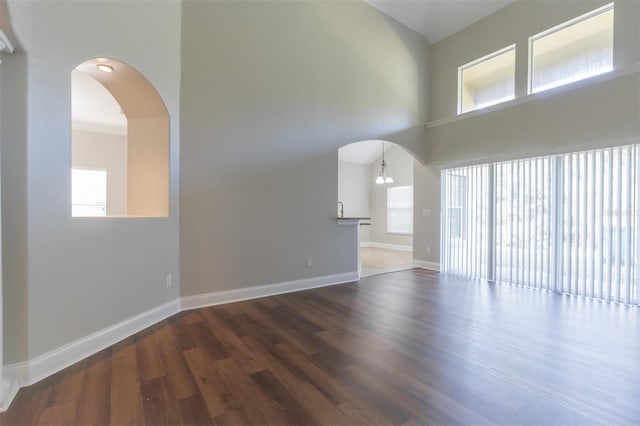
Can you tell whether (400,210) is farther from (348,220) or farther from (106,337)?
(106,337)

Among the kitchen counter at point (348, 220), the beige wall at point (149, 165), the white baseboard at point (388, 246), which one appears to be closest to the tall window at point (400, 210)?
the white baseboard at point (388, 246)

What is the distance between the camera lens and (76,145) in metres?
6.93

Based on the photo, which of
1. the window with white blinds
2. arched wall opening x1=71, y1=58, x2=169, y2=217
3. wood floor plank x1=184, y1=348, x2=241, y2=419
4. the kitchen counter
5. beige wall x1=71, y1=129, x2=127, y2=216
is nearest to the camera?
wood floor plank x1=184, y1=348, x2=241, y2=419

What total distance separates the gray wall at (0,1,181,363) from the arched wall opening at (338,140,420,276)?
651 centimetres

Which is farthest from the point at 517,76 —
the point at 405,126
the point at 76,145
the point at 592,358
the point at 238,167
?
the point at 76,145

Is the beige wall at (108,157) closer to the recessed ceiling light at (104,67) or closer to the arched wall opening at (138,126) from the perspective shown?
the arched wall opening at (138,126)

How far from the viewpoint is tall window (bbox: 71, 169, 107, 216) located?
23.1 feet

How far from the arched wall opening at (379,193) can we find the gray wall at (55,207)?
6.51m

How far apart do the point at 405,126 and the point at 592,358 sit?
4.45 meters

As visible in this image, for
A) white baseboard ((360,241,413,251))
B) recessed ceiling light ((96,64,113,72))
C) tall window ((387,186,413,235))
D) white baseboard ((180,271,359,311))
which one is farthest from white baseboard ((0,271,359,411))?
tall window ((387,186,413,235))

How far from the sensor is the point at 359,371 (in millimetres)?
2104

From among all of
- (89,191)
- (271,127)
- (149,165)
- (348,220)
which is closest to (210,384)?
(149,165)

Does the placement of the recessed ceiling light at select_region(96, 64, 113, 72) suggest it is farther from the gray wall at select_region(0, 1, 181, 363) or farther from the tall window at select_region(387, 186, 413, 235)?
the tall window at select_region(387, 186, 413, 235)

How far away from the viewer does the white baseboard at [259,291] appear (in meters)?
3.47
